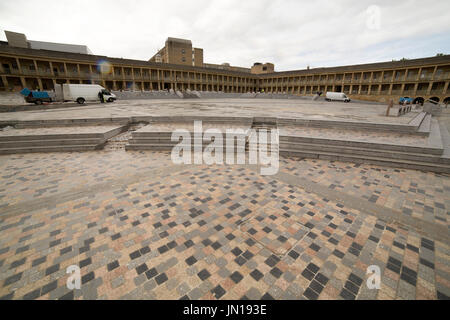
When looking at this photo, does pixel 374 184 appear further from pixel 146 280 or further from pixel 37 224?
pixel 37 224

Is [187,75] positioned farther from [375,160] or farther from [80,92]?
[375,160]

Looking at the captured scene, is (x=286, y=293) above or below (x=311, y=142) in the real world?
below

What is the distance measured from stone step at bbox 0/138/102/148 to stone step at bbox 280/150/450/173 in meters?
8.48

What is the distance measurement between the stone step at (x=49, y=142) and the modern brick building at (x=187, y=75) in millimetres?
41601

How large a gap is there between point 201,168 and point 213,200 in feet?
6.79

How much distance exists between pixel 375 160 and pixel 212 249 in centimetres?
690

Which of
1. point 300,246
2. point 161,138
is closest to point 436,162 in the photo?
point 300,246

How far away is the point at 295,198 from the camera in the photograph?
4727 millimetres

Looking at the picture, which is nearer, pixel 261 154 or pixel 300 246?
pixel 300 246

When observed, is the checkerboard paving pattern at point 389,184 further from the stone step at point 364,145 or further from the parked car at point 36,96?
the parked car at point 36,96

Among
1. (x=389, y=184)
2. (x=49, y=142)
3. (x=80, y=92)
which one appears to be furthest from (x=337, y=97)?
(x=49, y=142)

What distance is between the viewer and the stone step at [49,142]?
825cm

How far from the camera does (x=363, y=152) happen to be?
7.24 meters

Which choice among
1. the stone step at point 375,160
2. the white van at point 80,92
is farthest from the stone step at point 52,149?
the white van at point 80,92
